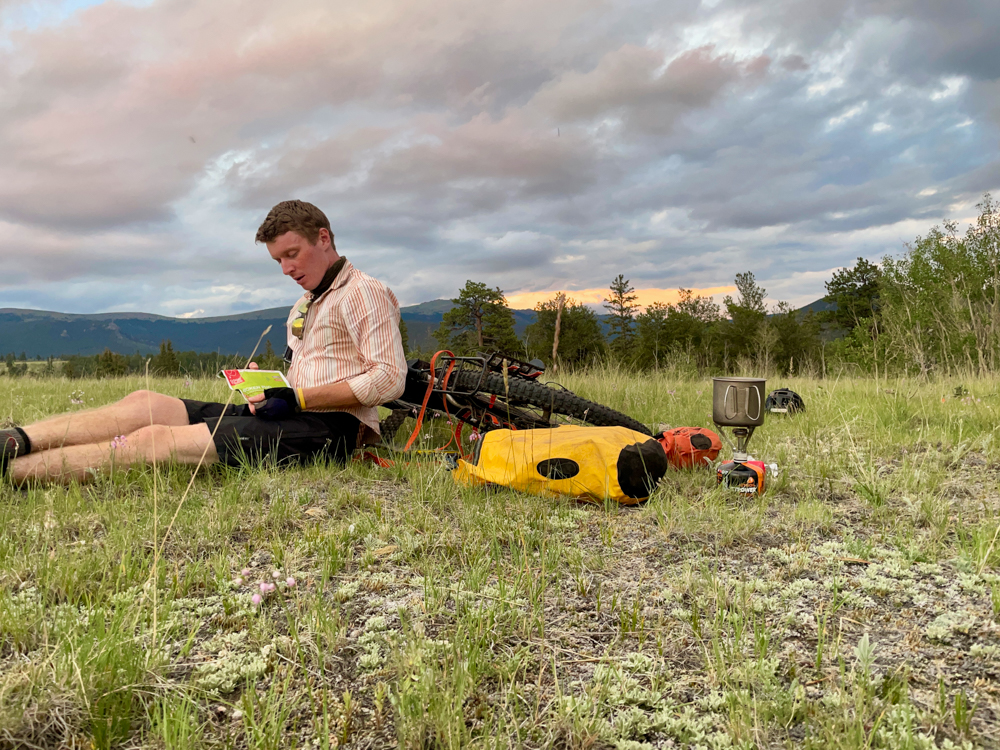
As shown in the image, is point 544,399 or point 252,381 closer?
point 252,381

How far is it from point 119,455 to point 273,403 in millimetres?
938

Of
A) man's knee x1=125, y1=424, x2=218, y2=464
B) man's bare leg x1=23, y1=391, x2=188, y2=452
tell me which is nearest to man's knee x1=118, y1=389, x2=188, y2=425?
man's bare leg x1=23, y1=391, x2=188, y2=452

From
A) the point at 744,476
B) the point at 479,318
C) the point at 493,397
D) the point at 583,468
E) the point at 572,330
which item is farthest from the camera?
the point at 572,330

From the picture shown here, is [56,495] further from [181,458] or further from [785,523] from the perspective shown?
[785,523]

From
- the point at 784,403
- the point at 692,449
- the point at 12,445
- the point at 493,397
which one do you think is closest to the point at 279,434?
the point at 12,445

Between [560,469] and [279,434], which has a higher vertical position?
[279,434]

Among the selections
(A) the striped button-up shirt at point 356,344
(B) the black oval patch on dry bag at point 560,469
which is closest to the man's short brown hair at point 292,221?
(A) the striped button-up shirt at point 356,344

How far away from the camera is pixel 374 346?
13.0ft

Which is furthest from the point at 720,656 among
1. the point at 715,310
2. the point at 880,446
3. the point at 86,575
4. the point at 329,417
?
the point at 715,310

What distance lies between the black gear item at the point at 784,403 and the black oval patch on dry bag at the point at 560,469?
395 centimetres

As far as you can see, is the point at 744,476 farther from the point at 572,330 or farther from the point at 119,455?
the point at 572,330

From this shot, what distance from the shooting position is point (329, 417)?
160 inches

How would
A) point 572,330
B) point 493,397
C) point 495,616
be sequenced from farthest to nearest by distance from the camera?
1. point 572,330
2. point 493,397
3. point 495,616

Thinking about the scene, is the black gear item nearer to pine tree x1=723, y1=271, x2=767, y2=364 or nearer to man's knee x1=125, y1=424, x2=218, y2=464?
→ man's knee x1=125, y1=424, x2=218, y2=464
